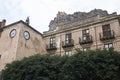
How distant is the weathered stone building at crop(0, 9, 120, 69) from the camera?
23.2 metres

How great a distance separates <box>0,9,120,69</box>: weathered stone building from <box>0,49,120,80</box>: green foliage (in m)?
4.89

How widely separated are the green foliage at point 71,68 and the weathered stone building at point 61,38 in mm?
4890

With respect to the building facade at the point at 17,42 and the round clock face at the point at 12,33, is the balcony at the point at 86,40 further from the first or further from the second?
the round clock face at the point at 12,33

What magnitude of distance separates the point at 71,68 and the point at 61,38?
10638mm

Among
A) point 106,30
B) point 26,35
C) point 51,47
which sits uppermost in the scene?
point 106,30

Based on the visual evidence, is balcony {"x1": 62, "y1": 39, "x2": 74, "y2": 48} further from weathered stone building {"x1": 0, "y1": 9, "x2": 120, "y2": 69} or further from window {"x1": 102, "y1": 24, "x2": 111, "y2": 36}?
window {"x1": 102, "y1": 24, "x2": 111, "y2": 36}

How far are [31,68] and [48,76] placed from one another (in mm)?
1867

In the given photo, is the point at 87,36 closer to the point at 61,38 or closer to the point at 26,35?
the point at 61,38

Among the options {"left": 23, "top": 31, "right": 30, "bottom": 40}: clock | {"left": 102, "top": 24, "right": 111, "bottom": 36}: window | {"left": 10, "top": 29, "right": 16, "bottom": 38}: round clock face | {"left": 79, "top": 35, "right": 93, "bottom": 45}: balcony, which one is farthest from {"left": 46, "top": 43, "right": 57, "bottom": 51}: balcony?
{"left": 102, "top": 24, "right": 111, "bottom": 36}: window

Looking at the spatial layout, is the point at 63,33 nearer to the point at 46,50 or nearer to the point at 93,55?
the point at 46,50

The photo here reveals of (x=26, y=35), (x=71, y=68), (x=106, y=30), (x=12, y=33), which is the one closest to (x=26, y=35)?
(x=26, y=35)

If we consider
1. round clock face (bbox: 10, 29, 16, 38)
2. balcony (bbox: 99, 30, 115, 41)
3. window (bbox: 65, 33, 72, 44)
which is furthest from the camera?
window (bbox: 65, 33, 72, 44)

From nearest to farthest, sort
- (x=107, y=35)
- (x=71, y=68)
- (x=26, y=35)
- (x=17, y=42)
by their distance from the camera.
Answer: (x=71, y=68), (x=17, y=42), (x=107, y=35), (x=26, y=35)

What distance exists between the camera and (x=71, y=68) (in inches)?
666
